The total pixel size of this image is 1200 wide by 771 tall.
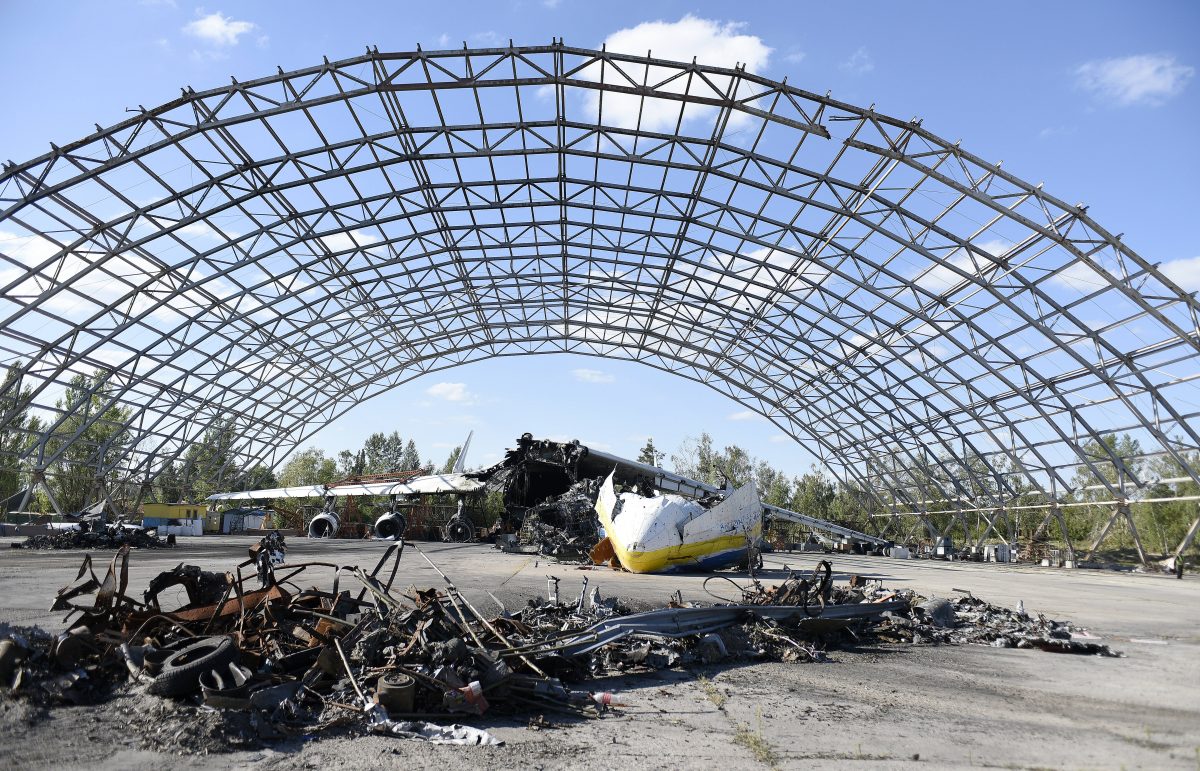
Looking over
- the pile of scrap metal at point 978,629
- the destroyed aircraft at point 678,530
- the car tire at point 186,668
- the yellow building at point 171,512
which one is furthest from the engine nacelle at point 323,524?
the car tire at point 186,668

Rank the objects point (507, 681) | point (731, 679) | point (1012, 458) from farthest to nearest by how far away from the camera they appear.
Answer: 1. point (1012, 458)
2. point (731, 679)
3. point (507, 681)

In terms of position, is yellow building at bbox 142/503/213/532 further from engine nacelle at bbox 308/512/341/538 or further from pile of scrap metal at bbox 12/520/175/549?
pile of scrap metal at bbox 12/520/175/549

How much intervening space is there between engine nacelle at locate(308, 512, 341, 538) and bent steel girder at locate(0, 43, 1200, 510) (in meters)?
8.92

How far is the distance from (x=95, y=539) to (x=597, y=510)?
63.0 ft

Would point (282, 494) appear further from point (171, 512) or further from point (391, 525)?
point (391, 525)

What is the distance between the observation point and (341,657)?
5066 millimetres

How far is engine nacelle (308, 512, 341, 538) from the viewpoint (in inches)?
1480

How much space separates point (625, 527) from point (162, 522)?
112 ft

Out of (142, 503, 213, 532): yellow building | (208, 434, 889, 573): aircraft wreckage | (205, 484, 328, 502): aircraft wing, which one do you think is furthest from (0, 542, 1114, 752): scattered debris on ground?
(142, 503, 213, 532): yellow building

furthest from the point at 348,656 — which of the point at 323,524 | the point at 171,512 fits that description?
the point at 171,512

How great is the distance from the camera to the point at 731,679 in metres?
6.41

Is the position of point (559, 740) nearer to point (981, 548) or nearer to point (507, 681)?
point (507, 681)

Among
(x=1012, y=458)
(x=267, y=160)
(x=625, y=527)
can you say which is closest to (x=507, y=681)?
(x=625, y=527)

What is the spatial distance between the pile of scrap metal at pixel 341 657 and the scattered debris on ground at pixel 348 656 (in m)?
0.01
